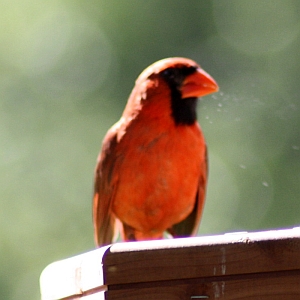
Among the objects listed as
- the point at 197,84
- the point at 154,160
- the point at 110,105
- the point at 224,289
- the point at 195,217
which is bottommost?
the point at 224,289

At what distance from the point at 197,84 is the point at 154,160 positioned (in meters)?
0.38

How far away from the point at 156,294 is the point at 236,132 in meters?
4.73

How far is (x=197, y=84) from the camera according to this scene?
3.06 m

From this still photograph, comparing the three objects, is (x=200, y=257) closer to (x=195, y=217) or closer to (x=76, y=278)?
(x=76, y=278)

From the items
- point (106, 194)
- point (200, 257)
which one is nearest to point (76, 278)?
point (200, 257)

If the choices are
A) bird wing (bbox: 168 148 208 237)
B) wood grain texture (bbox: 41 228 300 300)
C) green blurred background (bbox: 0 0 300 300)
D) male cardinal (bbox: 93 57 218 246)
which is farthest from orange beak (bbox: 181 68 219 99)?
green blurred background (bbox: 0 0 300 300)

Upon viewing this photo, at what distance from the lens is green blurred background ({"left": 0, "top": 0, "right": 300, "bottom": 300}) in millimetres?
5957

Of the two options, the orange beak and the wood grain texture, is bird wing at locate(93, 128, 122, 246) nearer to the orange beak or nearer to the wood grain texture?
the orange beak

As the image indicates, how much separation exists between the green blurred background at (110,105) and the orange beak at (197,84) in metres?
2.65

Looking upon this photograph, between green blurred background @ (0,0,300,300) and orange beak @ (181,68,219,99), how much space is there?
2.65 metres

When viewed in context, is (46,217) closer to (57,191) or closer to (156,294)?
(57,191)

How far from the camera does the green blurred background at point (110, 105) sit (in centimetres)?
596

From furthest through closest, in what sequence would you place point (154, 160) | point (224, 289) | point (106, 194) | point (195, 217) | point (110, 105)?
point (110, 105) → point (195, 217) → point (106, 194) → point (154, 160) → point (224, 289)

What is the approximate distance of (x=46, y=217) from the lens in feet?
20.5
